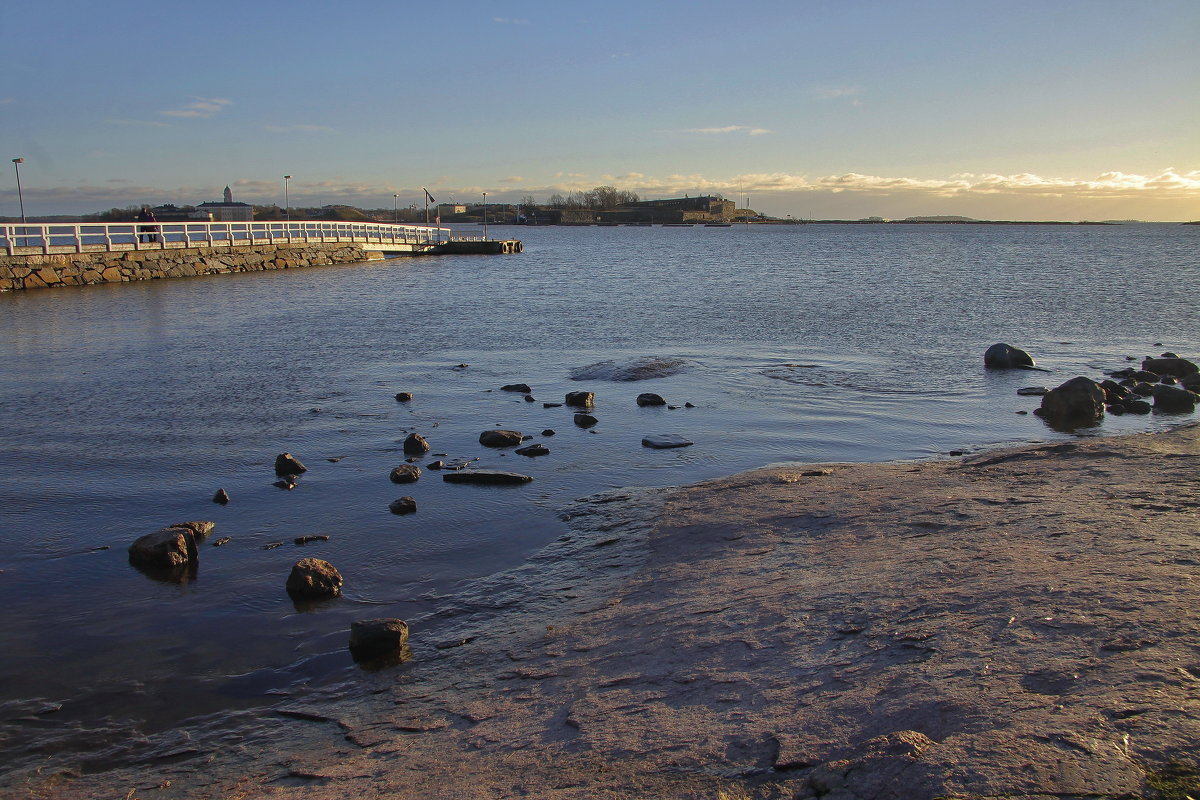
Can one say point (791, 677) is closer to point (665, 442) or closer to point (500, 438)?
point (665, 442)

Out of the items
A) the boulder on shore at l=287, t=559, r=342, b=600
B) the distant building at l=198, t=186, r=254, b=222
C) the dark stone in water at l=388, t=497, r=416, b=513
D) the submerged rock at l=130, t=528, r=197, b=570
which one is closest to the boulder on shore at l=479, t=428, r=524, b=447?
the dark stone in water at l=388, t=497, r=416, b=513

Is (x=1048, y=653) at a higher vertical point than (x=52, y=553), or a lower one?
higher

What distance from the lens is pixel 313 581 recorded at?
23.3 ft

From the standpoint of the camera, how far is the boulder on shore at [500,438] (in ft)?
39.9

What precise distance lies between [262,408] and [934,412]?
1203 centimetres

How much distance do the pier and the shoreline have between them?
36524mm

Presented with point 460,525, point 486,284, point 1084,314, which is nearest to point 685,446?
point 460,525

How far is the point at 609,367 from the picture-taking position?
61.1ft

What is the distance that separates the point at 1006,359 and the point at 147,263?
39.8m

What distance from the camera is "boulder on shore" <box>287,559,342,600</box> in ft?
23.3

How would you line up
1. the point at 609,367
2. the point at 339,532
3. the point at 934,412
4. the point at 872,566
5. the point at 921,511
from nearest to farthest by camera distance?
the point at 872,566, the point at 921,511, the point at 339,532, the point at 934,412, the point at 609,367

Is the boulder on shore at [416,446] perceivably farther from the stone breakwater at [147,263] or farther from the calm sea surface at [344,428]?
the stone breakwater at [147,263]

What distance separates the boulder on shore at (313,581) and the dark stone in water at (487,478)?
10.5 ft

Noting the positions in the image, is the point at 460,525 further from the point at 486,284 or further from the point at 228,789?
the point at 486,284
